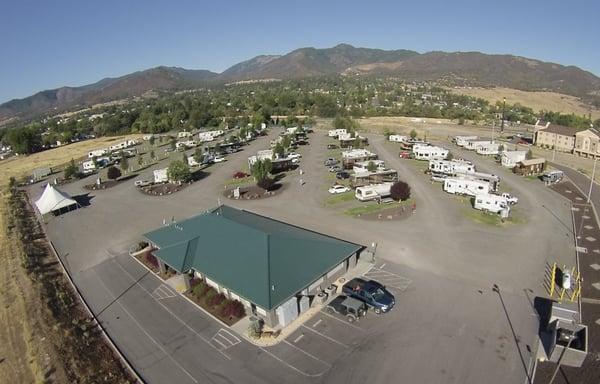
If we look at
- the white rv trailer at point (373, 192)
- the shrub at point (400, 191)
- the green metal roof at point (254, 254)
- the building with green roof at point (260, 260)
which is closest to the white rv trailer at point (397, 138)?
the white rv trailer at point (373, 192)

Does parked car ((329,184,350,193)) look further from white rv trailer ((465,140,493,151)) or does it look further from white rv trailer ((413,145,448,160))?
white rv trailer ((465,140,493,151))

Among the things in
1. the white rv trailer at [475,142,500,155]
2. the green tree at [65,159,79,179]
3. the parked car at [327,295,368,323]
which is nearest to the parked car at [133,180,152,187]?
the green tree at [65,159,79,179]

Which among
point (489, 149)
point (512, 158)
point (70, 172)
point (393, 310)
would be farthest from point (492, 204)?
point (70, 172)

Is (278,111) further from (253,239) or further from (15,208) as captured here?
(253,239)

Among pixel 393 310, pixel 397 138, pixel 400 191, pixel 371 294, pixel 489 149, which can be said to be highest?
pixel 397 138

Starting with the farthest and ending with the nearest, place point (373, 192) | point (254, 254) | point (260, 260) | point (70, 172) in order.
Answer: point (70, 172), point (373, 192), point (254, 254), point (260, 260)

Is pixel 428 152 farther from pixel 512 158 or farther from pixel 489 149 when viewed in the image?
pixel 512 158

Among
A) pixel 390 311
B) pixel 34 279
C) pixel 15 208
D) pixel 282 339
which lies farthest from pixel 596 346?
pixel 15 208
